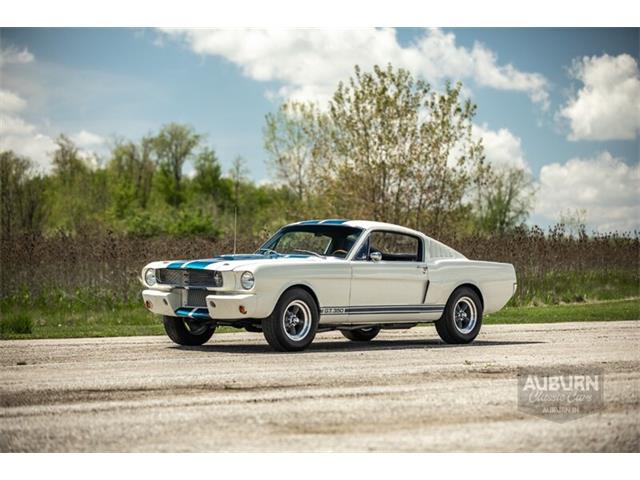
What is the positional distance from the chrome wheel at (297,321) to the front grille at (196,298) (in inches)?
40.7

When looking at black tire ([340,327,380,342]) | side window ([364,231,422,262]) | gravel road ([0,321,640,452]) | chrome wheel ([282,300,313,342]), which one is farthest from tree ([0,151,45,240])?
chrome wheel ([282,300,313,342])

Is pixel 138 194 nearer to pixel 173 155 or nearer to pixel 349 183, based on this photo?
pixel 173 155

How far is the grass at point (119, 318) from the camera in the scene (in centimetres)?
1612

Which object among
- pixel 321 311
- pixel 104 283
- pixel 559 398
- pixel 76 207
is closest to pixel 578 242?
pixel 104 283

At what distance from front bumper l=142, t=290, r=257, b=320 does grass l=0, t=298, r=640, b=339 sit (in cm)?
352

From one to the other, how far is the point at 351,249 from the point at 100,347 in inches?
142

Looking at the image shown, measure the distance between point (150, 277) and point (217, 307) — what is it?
1708 mm

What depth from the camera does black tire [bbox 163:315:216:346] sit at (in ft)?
43.5

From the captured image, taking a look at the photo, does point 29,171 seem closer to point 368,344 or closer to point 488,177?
point 488,177

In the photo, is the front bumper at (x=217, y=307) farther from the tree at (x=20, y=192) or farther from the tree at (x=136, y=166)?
the tree at (x=136, y=166)

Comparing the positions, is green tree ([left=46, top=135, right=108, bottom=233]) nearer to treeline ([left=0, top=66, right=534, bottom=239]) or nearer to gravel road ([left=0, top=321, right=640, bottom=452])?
treeline ([left=0, top=66, right=534, bottom=239])

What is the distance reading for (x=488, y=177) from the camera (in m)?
29.7

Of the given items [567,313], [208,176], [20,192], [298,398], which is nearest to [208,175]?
[208,176]

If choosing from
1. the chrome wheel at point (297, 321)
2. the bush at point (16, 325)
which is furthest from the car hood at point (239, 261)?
the bush at point (16, 325)
